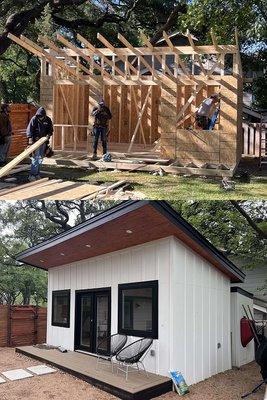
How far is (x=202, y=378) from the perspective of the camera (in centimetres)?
718

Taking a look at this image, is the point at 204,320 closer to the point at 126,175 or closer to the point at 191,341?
the point at 191,341

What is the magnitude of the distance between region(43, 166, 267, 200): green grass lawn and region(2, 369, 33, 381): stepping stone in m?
3.59

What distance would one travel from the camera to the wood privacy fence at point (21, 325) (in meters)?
11.2

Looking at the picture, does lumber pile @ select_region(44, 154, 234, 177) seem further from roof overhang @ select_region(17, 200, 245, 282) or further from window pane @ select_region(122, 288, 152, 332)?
window pane @ select_region(122, 288, 152, 332)

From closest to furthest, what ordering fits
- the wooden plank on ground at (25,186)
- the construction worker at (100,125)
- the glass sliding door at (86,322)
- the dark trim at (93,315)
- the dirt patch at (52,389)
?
the dirt patch at (52,389), the wooden plank on ground at (25,186), the dark trim at (93,315), the glass sliding door at (86,322), the construction worker at (100,125)

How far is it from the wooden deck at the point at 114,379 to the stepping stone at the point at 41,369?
0.14 meters

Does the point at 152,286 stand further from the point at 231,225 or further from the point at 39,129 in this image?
the point at 231,225

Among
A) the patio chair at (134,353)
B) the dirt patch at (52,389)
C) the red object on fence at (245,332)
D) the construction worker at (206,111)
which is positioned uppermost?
the construction worker at (206,111)

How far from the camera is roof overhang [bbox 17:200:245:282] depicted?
567cm

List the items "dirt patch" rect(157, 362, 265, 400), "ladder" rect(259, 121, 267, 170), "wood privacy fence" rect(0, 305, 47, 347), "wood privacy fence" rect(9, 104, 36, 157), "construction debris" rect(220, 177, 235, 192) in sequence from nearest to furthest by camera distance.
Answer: "dirt patch" rect(157, 362, 265, 400), "construction debris" rect(220, 177, 235, 192), "wood privacy fence" rect(0, 305, 47, 347), "wood privacy fence" rect(9, 104, 36, 157), "ladder" rect(259, 121, 267, 170)

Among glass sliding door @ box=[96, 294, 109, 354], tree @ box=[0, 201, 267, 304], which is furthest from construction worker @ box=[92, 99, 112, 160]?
tree @ box=[0, 201, 267, 304]

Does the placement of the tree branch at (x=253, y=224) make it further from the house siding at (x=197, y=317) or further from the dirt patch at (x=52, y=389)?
the dirt patch at (x=52, y=389)

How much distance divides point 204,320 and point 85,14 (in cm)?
1860

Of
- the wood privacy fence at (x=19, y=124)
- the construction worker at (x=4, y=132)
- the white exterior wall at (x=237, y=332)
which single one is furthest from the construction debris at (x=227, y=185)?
the wood privacy fence at (x=19, y=124)
